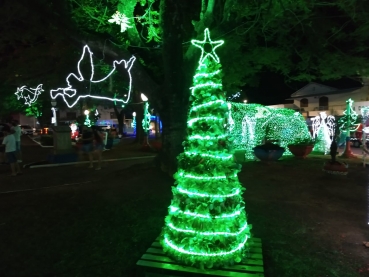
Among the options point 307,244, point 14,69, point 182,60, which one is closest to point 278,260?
point 307,244

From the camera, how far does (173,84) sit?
8914 millimetres

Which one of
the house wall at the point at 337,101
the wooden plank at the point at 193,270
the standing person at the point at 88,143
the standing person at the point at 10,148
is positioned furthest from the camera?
the house wall at the point at 337,101

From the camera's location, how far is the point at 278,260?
466 cm

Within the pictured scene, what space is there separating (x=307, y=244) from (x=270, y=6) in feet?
23.8

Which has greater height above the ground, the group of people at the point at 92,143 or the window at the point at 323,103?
the window at the point at 323,103

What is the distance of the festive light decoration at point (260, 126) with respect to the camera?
45.7ft

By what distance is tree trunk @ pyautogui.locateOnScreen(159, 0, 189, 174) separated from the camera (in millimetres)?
8750

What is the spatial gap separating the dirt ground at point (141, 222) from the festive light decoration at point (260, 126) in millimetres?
3869

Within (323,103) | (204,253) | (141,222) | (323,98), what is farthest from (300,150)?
(323,103)

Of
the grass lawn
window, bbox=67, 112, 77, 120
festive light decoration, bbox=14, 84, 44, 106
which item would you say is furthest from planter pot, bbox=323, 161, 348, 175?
window, bbox=67, 112, 77, 120

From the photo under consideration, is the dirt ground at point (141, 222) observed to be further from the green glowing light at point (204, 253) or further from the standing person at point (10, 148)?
the standing person at point (10, 148)

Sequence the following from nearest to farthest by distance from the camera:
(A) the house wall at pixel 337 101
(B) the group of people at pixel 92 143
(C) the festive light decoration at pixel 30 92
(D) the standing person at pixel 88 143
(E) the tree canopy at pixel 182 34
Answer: (E) the tree canopy at pixel 182 34 < (B) the group of people at pixel 92 143 < (D) the standing person at pixel 88 143 < (C) the festive light decoration at pixel 30 92 < (A) the house wall at pixel 337 101

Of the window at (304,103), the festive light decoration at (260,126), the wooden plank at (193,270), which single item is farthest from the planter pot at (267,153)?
the window at (304,103)

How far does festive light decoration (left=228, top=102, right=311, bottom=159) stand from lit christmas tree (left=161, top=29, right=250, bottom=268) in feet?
29.8
